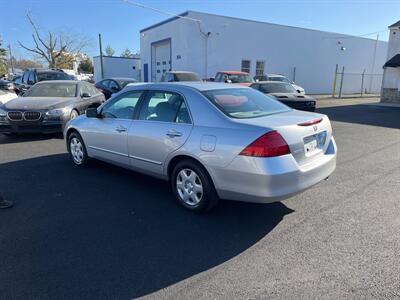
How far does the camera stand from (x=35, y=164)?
6141mm

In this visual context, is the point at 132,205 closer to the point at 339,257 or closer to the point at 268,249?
the point at 268,249

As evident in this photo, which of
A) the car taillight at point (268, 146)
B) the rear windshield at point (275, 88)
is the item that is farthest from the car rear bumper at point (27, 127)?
the rear windshield at point (275, 88)

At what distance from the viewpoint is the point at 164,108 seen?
4375 millimetres

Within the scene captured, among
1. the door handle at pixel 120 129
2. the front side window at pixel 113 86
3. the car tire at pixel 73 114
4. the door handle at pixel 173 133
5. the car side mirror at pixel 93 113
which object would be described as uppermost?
the front side window at pixel 113 86

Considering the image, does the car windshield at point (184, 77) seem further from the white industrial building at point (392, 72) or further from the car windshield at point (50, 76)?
the white industrial building at point (392, 72)

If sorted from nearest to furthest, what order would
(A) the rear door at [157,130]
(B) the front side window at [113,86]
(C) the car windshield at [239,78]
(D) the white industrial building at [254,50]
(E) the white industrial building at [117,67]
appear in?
(A) the rear door at [157,130] < (B) the front side window at [113,86] < (C) the car windshield at [239,78] < (D) the white industrial building at [254,50] < (E) the white industrial building at [117,67]

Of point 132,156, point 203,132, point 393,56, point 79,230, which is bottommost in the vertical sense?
point 79,230

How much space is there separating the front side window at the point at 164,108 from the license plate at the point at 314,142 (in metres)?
1.41

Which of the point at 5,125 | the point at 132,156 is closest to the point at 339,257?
the point at 132,156

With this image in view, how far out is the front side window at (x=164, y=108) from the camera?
13.5 ft

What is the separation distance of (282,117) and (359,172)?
2.68 m

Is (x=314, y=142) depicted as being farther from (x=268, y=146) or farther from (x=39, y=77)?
(x=39, y=77)

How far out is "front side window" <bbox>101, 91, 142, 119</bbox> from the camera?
4898 millimetres

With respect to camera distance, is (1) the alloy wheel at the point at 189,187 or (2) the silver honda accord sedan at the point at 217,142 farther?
(1) the alloy wheel at the point at 189,187
